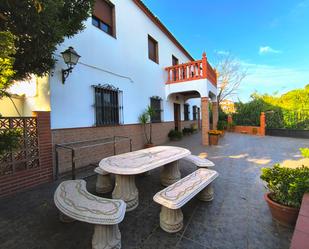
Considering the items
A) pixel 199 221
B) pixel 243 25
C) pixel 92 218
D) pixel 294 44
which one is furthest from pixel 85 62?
pixel 294 44

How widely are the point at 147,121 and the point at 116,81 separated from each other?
2441mm

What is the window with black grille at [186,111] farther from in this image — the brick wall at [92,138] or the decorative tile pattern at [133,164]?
the decorative tile pattern at [133,164]

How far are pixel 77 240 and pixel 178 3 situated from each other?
12.5m

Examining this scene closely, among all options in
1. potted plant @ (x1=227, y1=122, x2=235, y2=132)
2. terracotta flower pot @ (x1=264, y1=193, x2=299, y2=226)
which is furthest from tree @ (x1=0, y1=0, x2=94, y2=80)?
potted plant @ (x1=227, y1=122, x2=235, y2=132)

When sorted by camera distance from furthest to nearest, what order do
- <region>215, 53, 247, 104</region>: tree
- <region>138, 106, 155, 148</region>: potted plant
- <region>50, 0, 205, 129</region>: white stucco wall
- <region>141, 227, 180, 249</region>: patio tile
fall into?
1. <region>215, 53, 247, 104</region>: tree
2. <region>138, 106, 155, 148</region>: potted plant
3. <region>50, 0, 205, 129</region>: white stucco wall
4. <region>141, 227, 180, 249</region>: patio tile

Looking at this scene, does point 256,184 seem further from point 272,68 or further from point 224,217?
point 272,68

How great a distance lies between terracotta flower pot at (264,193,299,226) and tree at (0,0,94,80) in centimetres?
379

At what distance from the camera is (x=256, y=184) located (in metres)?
3.72

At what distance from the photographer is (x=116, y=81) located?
6.21 meters

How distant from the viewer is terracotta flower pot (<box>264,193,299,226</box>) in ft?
7.12

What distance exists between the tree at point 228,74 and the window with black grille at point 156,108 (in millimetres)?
15735

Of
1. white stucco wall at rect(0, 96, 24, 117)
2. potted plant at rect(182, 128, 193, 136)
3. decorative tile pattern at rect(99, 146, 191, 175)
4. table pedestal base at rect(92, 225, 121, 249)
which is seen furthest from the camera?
potted plant at rect(182, 128, 193, 136)

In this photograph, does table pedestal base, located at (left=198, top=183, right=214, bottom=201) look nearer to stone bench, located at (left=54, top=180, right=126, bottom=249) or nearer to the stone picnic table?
the stone picnic table

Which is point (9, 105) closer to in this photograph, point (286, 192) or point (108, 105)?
point (108, 105)
